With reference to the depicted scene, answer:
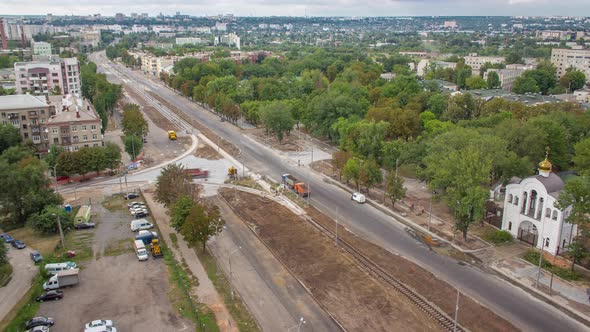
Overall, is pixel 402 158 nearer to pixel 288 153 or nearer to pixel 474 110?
pixel 288 153

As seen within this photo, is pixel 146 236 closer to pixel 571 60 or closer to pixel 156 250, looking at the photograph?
pixel 156 250

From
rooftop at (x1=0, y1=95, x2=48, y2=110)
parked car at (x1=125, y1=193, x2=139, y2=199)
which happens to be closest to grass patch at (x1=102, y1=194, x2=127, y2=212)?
parked car at (x1=125, y1=193, x2=139, y2=199)

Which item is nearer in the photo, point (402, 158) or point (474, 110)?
point (402, 158)

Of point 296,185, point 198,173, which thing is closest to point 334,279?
point 296,185

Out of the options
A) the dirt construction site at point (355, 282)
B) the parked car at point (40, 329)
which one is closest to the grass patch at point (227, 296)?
the dirt construction site at point (355, 282)

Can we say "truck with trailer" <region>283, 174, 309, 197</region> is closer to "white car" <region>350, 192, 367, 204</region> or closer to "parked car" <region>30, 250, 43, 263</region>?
"white car" <region>350, 192, 367, 204</region>

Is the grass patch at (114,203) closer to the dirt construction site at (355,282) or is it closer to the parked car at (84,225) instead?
the parked car at (84,225)

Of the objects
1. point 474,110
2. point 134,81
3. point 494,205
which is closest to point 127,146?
point 494,205
